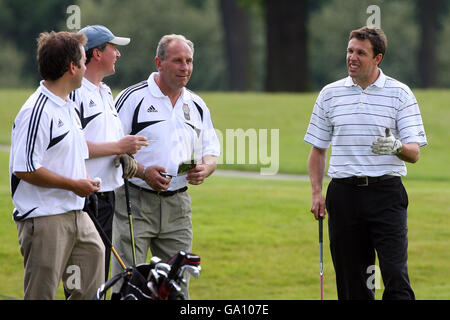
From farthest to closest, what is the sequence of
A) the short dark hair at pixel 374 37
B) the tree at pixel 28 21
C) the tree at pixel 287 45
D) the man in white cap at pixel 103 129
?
the tree at pixel 28 21
the tree at pixel 287 45
the short dark hair at pixel 374 37
the man in white cap at pixel 103 129

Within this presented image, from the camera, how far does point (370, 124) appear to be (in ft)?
21.4

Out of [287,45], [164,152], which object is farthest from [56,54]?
[287,45]

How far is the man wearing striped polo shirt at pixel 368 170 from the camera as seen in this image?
21.2 ft

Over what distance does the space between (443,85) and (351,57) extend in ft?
191

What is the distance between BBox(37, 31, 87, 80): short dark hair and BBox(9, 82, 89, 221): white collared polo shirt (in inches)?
4.3

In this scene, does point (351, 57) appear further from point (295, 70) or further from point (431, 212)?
point (295, 70)

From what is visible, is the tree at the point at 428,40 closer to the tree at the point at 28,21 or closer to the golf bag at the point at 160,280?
the tree at the point at 28,21

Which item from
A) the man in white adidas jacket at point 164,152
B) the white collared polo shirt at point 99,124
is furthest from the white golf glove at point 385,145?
the white collared polo shirt at point 99,124

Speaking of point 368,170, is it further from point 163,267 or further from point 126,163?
point 163,267

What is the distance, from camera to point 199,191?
14.6 meters

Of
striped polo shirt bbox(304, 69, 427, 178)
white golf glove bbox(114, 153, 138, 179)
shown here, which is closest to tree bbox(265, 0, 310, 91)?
striped polo shirt bbox(304, 69, 427, 178)

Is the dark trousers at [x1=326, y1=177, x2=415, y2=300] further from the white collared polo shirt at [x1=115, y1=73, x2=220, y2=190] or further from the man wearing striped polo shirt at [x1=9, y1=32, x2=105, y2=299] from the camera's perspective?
the man wearing striped polo shirt at [x1=9, y1=32, x2=105, y2=299]

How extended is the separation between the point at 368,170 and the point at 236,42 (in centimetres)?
4325
